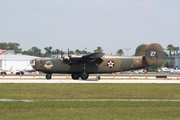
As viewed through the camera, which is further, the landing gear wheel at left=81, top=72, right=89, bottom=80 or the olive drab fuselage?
the olive drab fuselage

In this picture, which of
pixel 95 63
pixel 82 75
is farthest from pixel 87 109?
pixel 95 63

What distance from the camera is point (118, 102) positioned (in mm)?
23453

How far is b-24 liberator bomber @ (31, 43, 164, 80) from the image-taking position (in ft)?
168

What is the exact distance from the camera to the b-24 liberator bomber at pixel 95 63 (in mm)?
51094

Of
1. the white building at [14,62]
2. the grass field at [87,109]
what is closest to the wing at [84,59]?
the grass field at [87,109]

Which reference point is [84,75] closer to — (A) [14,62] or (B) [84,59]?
(B) [84,59]

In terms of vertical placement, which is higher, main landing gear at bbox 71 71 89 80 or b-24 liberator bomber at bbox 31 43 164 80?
b-24 liberator bomber at bbox 31 43 164 80

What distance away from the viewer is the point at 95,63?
171 feet

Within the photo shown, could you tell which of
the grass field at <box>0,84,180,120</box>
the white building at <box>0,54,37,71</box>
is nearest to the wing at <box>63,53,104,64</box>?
the grass field at <box>0,84,180,120</box>

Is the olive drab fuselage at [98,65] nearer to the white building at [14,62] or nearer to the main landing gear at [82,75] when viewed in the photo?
the main landing gear at [82,75]

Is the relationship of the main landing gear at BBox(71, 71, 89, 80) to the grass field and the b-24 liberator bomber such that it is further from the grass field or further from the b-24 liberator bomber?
the grass field

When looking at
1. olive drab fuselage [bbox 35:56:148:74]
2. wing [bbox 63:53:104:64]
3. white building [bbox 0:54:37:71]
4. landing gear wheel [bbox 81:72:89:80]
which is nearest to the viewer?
wing [bbox 63:53:104:64]

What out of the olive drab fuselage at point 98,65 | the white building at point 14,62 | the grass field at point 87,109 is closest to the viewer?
the grass field at point 87,109

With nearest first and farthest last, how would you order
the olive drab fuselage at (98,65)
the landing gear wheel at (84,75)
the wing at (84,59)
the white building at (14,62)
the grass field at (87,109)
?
1. the grass field at (87,109)
2. the wing at (84,59)
3. the landing gear wheel at (84,75)
4. the olive drab fuselage at (98,65)
5. the white building at (14,62)
